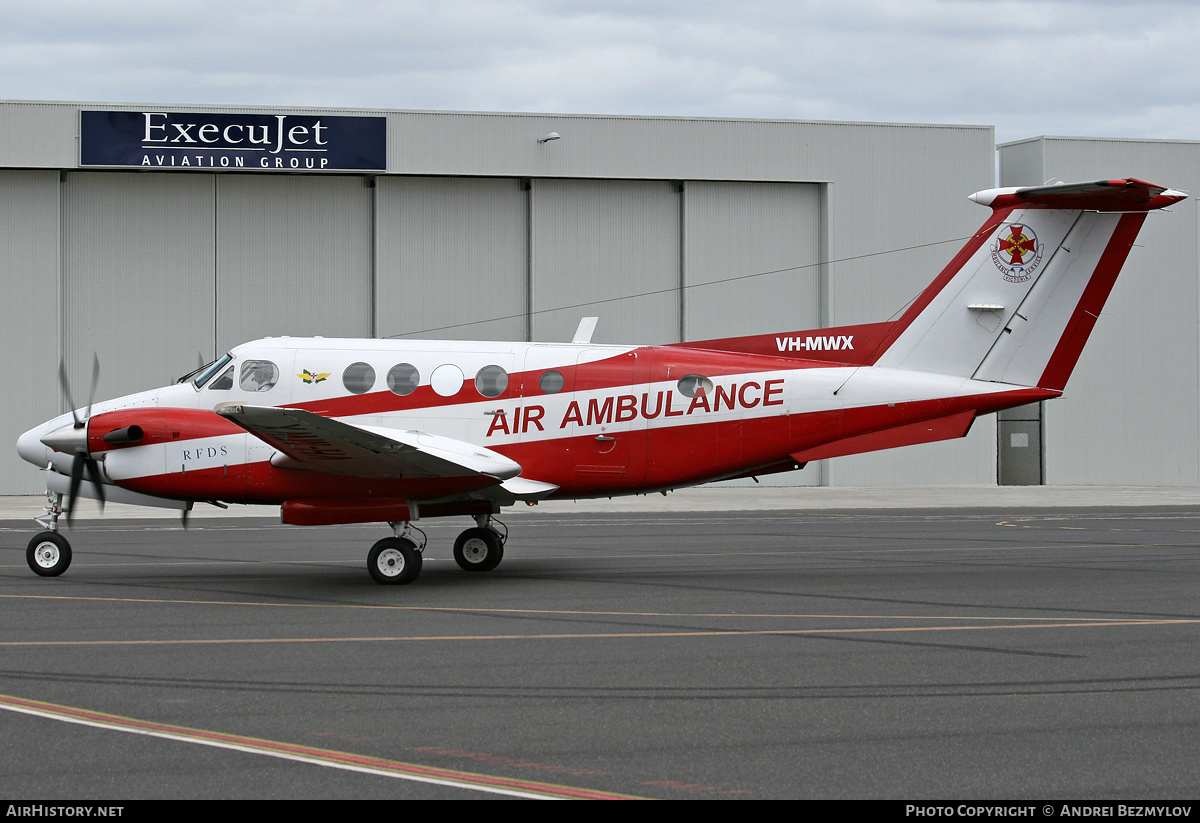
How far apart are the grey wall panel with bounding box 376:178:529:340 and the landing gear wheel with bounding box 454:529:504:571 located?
740 inches

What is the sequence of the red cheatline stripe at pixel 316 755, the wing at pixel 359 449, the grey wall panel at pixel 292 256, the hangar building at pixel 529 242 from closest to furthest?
the red cheatline stripe at pixel 316 755 < the wing at pixel 359 449 < the hangar building at pixel 529 242 < the grey wall panel at pixel 292 256

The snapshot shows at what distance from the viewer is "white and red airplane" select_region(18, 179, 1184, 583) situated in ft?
44.5

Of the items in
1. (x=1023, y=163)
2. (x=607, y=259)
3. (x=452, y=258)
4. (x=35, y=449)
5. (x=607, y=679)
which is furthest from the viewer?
(x=1023, y=163)

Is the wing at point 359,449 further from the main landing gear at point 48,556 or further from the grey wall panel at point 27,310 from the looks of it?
the grey wall panel at point 27,310

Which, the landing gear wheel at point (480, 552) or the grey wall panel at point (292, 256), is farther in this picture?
the grey wall panel at point (292, 256)

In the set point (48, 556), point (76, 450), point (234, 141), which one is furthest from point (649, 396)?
point (234, 141)

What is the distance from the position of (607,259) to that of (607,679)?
2650cm

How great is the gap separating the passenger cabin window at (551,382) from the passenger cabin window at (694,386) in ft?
4.95

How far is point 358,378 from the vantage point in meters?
14.0

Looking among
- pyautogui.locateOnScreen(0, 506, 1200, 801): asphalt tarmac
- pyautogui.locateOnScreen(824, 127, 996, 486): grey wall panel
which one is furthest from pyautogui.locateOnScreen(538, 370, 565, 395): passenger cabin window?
pyautogui.locateOnScreen(824, 127, 996, 486): grey wall panel

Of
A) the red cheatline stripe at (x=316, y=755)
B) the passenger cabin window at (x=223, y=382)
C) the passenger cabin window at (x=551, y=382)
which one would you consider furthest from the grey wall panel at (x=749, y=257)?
the red cheatline stripe at (x=316, y=755)

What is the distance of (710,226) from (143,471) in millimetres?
23500

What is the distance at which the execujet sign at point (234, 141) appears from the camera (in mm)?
31219

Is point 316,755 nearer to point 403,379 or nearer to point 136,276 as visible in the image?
point 403,379
